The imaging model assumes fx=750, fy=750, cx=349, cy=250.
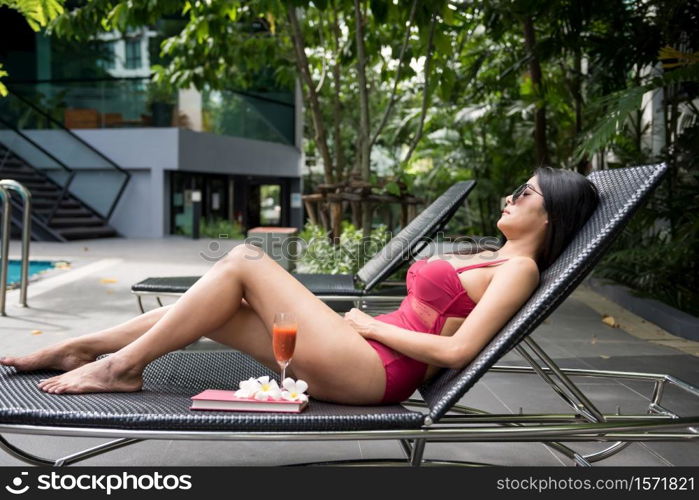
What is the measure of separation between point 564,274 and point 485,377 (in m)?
2.29

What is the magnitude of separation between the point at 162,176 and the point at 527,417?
679 inches

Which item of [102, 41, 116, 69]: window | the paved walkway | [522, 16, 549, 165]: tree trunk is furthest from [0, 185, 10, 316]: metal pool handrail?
[102, 41, 116, 69]: window

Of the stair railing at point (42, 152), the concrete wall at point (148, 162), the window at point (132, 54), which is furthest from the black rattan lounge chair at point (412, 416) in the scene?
the window at point (132, 54)

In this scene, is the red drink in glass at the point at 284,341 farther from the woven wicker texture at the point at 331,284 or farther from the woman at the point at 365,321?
the woven wicker texture at the point at 331,284

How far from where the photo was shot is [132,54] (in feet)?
61.3

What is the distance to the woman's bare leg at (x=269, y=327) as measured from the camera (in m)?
2.36

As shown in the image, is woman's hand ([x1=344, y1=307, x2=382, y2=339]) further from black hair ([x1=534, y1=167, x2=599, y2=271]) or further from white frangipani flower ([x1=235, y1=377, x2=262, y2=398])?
black hair ([x1=534, y1=167, x2=599, y2=271])

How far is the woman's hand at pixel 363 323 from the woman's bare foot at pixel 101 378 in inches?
28.0

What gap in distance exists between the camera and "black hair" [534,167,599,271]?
2475mm

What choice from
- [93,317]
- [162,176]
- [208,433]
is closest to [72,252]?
[162,176]

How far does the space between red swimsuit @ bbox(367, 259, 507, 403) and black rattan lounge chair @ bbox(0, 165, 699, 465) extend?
0.10 m

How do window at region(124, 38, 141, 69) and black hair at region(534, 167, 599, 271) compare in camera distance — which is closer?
black hair at region(534, 167, 599, 271)

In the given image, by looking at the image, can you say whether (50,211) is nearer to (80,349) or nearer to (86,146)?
(86,146)

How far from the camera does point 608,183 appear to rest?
256 centimetres
